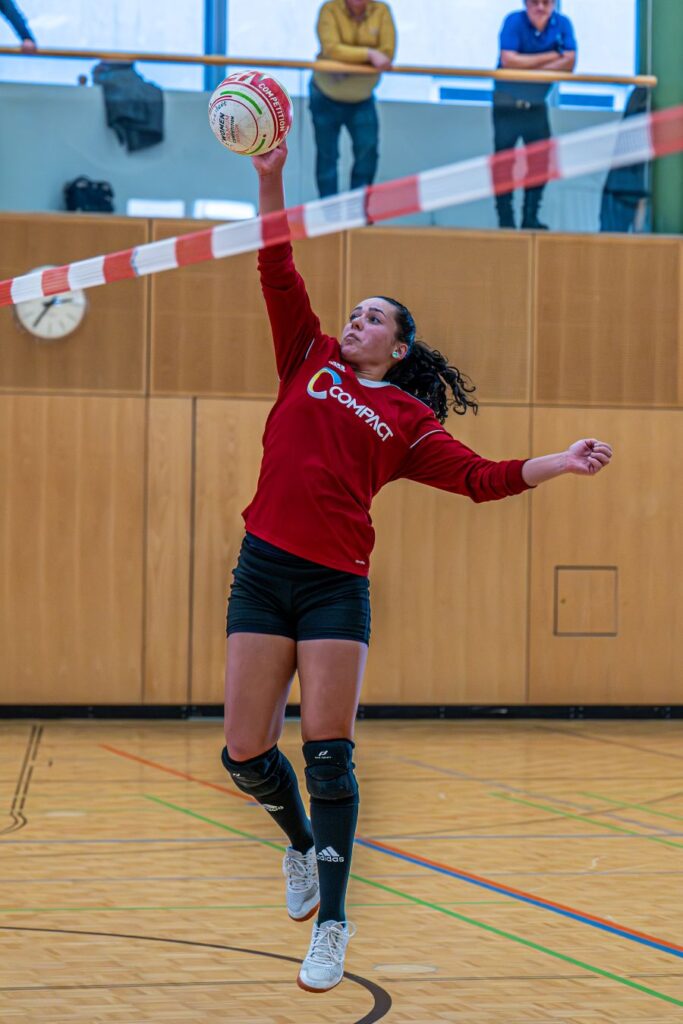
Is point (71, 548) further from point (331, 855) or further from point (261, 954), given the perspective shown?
point (331, 855)

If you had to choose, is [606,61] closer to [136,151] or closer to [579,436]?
[579,436]

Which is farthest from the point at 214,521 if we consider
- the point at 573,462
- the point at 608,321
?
the point at 573,462

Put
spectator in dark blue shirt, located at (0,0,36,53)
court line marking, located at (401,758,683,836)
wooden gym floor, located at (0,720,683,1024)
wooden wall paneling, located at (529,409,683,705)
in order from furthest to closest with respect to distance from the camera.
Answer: wooden wall paneling, located at (529,409,683,705), spectator in dark blue shirt, located at (0,0,36,53), court line marking, located at (401,758,683,836), wooden gym floor, located at (0,720,683,1024)

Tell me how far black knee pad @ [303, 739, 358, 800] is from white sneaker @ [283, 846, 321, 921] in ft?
1.59

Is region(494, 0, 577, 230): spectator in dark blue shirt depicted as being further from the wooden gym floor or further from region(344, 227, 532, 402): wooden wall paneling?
the wooden gym floor

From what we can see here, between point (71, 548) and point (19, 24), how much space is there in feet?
13.4

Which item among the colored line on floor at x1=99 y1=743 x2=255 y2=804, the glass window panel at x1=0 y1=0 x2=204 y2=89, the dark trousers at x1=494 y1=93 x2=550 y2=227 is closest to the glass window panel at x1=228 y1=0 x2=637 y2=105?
the dark trousers at x1=494 y1=93 x2=550 y2=227

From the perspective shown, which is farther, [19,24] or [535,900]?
[19,24]

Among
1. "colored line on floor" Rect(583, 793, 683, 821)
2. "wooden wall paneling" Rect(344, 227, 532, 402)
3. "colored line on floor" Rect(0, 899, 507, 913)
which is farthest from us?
"wooden wall paneling" Rect(344, 227, 532, 402)

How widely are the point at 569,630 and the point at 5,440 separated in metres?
4.83

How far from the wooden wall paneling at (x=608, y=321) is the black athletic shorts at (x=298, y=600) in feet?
25.4

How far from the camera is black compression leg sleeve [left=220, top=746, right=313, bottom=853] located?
4.00 meters

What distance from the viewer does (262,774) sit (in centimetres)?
402

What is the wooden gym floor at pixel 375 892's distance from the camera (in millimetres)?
4043
